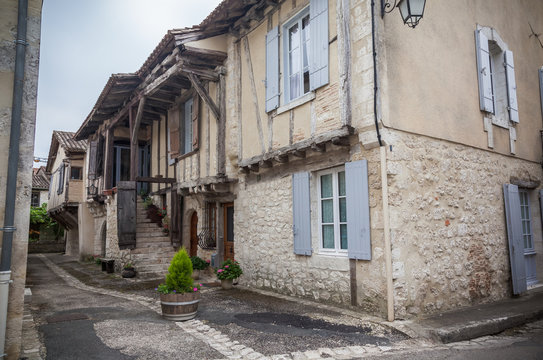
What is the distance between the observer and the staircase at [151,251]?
10141 millimetres

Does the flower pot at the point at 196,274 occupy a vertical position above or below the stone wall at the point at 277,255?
below

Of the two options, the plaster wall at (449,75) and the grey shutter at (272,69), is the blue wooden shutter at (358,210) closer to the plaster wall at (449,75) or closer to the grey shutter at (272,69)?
the plaster wall at (449,75)

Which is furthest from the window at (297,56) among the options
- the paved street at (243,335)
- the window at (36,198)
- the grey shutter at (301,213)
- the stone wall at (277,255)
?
the window at (36,198)

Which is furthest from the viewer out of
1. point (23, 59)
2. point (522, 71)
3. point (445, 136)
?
point (522, 71)

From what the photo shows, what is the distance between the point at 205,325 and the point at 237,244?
3.34 meters

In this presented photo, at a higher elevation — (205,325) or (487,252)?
(487,252)

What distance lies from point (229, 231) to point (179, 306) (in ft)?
13.4

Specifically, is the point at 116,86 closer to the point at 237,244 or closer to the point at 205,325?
the point at 237,244

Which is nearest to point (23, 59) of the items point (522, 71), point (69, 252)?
point (522, 71)

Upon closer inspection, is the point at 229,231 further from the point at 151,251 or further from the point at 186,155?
the point at 151,251

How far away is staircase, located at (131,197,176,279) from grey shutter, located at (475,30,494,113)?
8079 millimetres

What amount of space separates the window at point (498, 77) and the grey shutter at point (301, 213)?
362 centimetres

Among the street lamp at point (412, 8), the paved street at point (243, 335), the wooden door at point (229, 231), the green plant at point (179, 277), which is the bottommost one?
the paved street at point (243, 335)

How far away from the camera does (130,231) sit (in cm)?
1027
